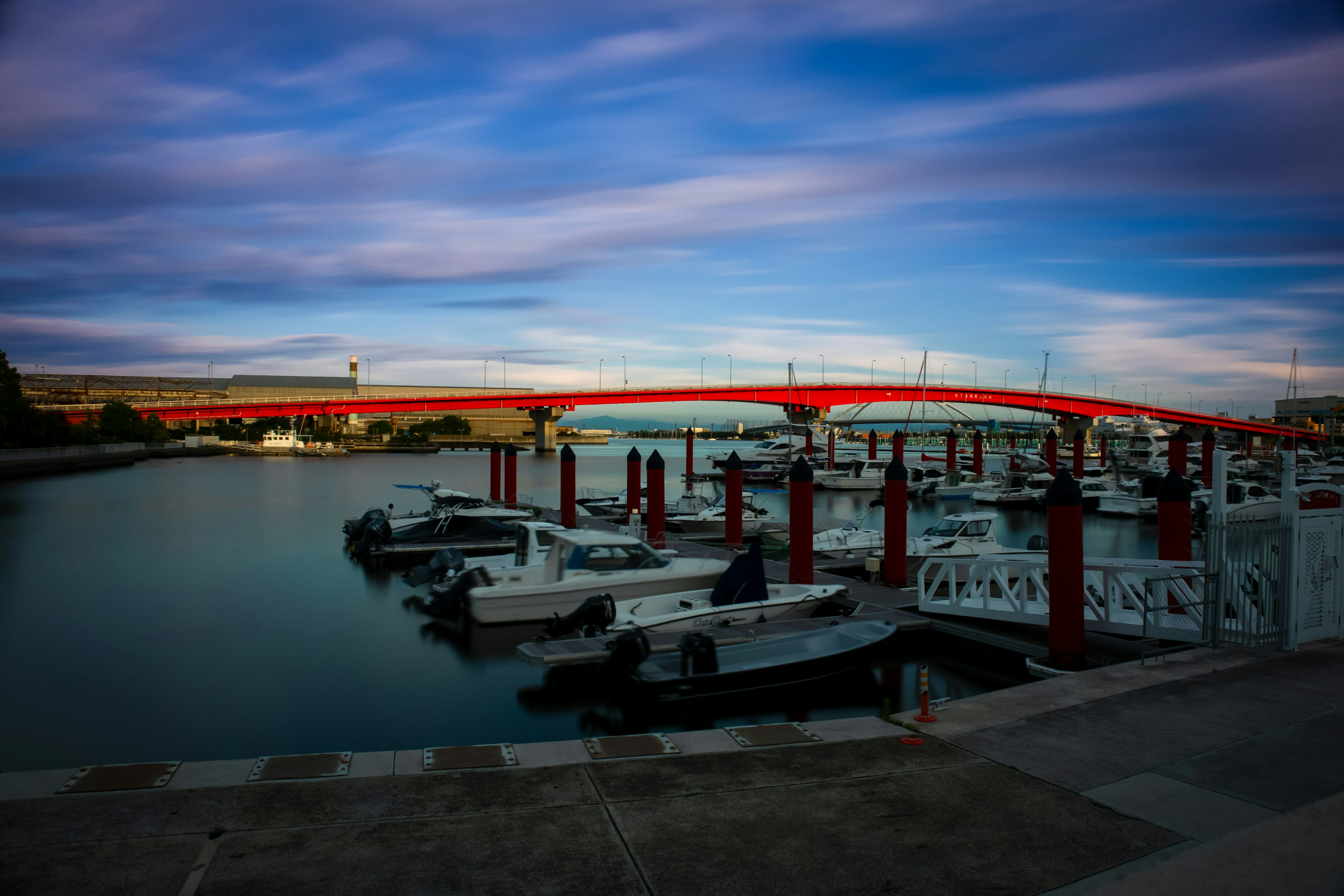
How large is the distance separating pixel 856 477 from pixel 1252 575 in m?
48.4

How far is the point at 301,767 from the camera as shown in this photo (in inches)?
271

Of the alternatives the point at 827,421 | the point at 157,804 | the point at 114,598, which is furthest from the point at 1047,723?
the point at 827,421

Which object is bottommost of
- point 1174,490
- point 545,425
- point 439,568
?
point 439,568

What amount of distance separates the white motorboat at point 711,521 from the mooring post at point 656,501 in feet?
19.5

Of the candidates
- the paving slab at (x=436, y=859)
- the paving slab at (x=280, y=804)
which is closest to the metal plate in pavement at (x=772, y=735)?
the paving slab at (x=280, y=804)

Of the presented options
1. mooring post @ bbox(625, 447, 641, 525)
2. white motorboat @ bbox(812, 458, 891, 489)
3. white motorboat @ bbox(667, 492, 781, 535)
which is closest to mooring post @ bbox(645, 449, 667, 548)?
mooring post @ bbox(625, 447, 641, 525)

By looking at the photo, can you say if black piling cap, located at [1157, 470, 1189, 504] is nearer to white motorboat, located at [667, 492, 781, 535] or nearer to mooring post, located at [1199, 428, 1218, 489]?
white motorboat, located at [667, 492, 781, 535]

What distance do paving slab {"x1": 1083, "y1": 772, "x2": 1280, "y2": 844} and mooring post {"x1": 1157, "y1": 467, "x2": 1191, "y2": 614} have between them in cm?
782

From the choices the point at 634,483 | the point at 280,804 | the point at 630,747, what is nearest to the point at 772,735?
the point at 630,747

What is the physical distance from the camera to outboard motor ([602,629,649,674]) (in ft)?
34.3

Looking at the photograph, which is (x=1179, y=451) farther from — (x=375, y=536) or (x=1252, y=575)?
(x=375, y=536)

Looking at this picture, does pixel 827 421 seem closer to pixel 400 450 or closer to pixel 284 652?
pixel 400 450

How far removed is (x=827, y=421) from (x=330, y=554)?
289 feet

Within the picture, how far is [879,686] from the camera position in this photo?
40.2ft
